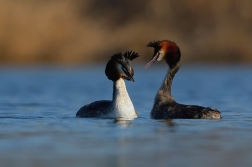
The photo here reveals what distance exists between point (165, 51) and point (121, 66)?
2.74 ft

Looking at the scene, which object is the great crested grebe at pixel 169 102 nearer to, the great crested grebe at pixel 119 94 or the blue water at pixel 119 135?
the blue water at pixel 119 135

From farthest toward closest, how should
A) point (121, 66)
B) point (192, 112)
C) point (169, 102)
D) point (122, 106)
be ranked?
1. point (169, 102)
2. point (121, 66)
3. point (122, 106)
4. point (192, 112)

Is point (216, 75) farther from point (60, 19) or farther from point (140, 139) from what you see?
point (140, 139)

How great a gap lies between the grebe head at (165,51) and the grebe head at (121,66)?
0.36m

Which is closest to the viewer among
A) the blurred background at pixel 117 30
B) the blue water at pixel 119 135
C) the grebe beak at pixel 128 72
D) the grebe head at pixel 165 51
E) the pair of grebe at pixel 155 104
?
the blue water at pixel 119 135

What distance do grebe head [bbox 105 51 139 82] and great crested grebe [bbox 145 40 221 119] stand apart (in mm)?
317

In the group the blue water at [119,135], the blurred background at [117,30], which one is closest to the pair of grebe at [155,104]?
the blue water at [119,135]

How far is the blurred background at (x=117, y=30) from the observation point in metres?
35.6

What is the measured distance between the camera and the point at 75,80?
104ft

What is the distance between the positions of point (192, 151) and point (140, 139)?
1.44 m

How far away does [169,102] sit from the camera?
47.0ft

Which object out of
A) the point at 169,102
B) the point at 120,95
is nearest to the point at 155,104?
the point at 169,102

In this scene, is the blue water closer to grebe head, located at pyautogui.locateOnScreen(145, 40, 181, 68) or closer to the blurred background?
grebe head, located at pyautogui.locateOnScreen(145, 40, 181, 68)

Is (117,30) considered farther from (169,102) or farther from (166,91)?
(169,102)
